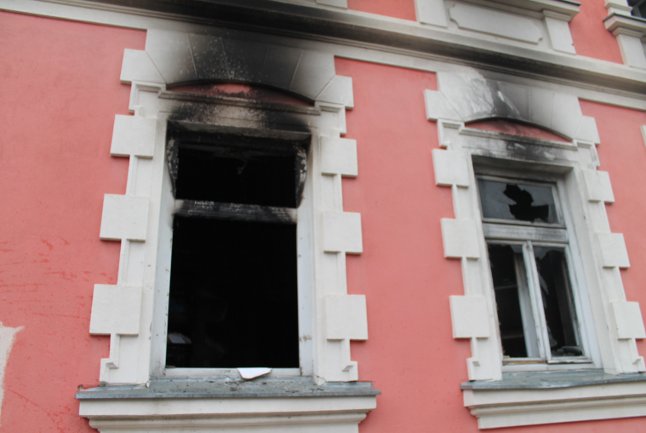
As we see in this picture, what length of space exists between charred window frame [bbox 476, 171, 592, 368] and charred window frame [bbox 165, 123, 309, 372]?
1.58 m

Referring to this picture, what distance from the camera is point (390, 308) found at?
3.48m

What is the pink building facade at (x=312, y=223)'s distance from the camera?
3.01m

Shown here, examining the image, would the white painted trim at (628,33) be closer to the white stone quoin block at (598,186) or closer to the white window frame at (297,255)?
the white stone quoin block at (598,186)

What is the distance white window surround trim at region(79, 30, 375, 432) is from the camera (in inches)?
117

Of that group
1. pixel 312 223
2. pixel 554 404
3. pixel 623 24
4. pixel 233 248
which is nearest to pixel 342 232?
pixel 312 223

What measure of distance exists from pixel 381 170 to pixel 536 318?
5.44 ft

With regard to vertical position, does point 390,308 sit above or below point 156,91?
below

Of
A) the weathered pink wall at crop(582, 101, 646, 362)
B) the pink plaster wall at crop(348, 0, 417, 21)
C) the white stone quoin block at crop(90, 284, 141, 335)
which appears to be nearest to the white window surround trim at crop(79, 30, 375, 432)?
the white stone quoin block at crop(90, 284, 141, 335)

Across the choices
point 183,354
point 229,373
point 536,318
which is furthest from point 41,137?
point 536,318

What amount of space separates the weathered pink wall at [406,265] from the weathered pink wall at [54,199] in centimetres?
161

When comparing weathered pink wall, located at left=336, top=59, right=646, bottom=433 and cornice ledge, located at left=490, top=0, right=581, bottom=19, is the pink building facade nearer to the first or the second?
weathered pink wall, located at left=336, top=59, right=646, bottom=433

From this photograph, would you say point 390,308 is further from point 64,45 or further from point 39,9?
point 39,9

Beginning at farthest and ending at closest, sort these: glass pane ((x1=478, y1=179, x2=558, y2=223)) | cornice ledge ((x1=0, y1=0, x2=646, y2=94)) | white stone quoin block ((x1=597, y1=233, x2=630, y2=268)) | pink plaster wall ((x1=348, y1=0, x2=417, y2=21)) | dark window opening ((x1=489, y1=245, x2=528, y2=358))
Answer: pink plaster wall ((x1=348, y1=0, x2=417, y2=21)) → glass pane ((x1=478, y1=179, x2=558, y2=223)) → white stone quoin block ((x1=597, y1=233, x2=630, y2=268)) → dark window opening ((x1=489, y1=245, x2=528, y2=358)) → cornice ledge ((x1=0, y1=0, x2=646, y2=94))

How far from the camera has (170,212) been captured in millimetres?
3451
